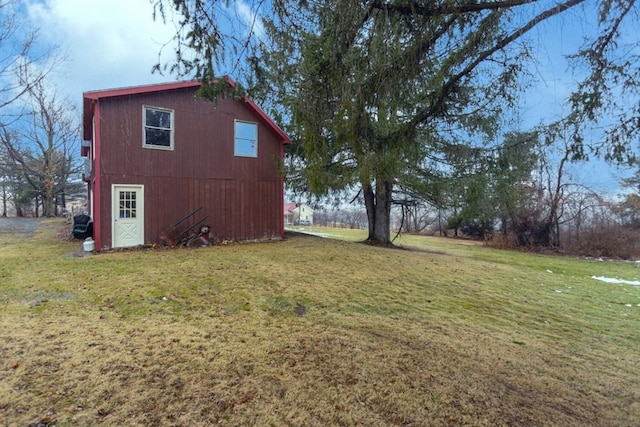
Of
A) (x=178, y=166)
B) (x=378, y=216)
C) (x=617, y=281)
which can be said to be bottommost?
(x=617, y=281)

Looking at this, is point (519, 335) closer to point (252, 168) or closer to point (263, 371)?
point (263, 371)

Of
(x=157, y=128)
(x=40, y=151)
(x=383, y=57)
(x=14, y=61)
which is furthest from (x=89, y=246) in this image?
(x=40, y=151)

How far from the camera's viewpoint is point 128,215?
887cm

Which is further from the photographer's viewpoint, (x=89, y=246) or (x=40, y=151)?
(x=40, y=151)

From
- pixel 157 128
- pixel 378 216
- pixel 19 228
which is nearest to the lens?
pixel 157 128

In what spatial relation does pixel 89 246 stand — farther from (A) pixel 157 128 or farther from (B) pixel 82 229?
(A) pixel 157 128

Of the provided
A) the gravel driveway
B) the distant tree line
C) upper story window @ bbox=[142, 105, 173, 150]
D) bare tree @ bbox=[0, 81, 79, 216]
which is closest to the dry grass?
upper story window @ bbox=[142, 105, 173, 150]

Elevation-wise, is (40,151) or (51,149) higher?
(51,149)

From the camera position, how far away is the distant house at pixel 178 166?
28.1 feet

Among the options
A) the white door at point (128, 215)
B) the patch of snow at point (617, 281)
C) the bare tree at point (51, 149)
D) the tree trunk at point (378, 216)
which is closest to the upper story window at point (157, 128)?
the white door at point (128, 215)

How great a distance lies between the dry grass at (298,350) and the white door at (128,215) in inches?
87.8

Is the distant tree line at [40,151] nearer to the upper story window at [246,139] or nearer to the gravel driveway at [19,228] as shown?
the gravel driveway at [19,228]

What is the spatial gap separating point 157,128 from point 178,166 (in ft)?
3.95

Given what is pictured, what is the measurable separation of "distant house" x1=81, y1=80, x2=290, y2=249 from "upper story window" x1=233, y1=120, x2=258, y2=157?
33 mm
